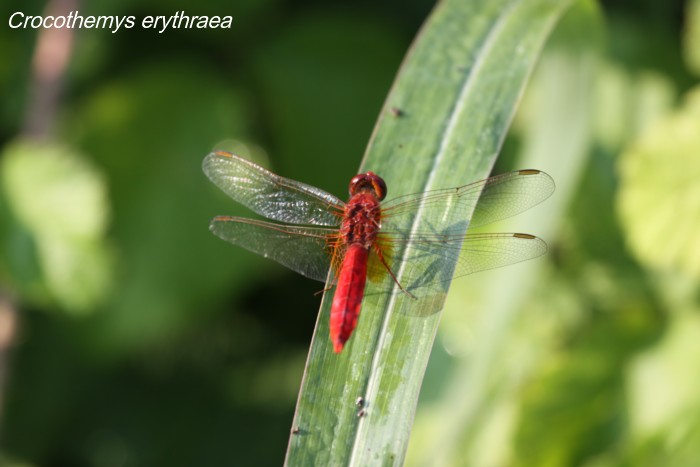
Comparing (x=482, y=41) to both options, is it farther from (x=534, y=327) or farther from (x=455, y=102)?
(x=534, y=327)

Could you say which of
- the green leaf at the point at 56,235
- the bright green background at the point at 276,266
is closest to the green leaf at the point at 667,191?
the bright green background at the point at 276,266

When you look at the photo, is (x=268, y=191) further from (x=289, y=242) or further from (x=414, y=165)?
(x=414, y=165)

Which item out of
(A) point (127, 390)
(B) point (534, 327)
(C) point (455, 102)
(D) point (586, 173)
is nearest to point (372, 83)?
(D) point (586, 173)

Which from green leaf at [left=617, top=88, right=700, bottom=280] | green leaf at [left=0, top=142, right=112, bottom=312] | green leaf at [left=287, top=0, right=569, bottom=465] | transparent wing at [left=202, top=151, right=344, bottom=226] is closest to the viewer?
green leaf at [left=287, top=0, right=569, bottom=465]

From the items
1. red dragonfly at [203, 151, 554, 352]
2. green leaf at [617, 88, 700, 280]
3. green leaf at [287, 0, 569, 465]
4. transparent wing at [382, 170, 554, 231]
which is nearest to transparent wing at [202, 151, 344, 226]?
red dragonfly at [203, 151, 554, 352]

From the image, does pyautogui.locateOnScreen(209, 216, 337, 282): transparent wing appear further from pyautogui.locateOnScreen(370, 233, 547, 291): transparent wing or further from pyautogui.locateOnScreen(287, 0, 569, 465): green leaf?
pyautogui.locateOnScreen(287, 0, 569, 465): green leaf

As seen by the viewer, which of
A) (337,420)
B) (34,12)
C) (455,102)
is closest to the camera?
(337,420)

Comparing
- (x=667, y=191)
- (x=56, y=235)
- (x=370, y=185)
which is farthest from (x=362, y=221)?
(x=56, y=235)
